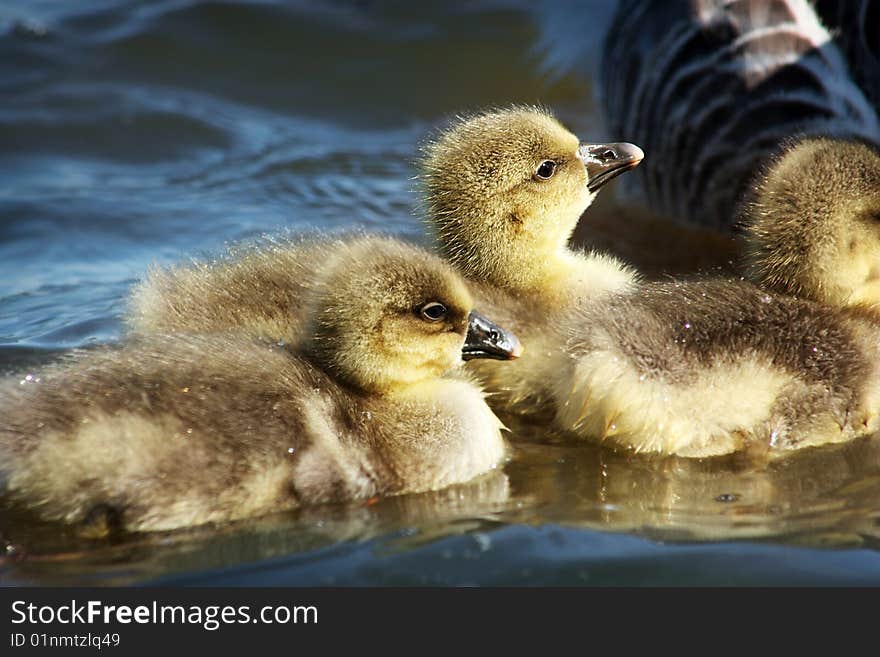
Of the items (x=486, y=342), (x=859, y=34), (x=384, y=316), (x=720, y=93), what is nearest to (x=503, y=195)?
(x=486, y=342)

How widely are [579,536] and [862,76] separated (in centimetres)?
271

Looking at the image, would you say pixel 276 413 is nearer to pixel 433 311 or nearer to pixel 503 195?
pixel 433 311

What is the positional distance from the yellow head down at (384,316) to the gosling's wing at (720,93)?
1.90 m

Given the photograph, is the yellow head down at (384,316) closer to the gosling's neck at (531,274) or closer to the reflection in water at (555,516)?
the reflection in water at (555,516)

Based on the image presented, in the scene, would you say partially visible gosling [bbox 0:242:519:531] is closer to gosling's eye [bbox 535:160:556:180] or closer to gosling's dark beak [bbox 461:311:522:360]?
gosling's dark beak [bbox 461:311:522:360]

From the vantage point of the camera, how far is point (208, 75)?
25.1 ft

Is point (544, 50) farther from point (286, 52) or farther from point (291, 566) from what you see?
point (291, 566)

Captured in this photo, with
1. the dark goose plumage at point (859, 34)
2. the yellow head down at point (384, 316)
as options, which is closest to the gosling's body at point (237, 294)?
the yellow head down at point (384, 316)

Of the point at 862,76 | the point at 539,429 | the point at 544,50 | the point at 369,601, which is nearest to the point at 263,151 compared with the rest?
the point at 544,50

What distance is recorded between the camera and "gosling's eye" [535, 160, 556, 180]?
398cm

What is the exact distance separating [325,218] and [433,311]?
2717 mm

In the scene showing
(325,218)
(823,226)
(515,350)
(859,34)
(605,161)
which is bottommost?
(515,350)

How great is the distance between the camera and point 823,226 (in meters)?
3.65

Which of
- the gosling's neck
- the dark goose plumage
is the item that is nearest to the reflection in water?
the gosling's neck
